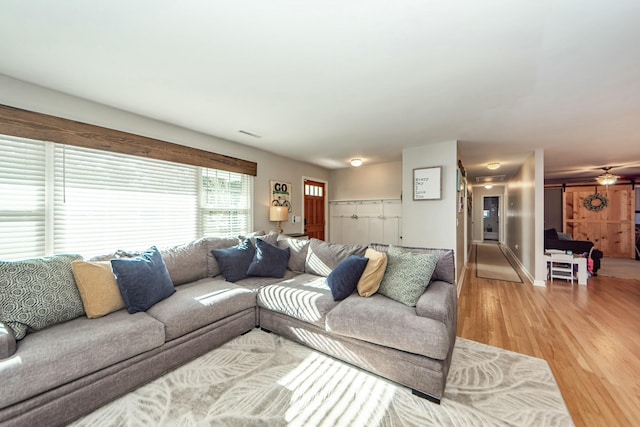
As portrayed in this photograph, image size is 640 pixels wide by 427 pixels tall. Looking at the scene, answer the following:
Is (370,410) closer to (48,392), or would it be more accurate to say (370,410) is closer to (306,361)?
(306,361)

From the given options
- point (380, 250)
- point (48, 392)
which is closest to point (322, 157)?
point (380, 250)

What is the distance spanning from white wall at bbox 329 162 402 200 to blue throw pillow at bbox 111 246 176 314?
469cm

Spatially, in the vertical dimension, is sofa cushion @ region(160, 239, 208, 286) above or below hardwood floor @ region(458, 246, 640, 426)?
above

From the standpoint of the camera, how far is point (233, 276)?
117 inches

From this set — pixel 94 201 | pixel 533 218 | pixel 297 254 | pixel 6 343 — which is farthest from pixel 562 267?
pixel 94 201

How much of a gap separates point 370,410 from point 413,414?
267mm

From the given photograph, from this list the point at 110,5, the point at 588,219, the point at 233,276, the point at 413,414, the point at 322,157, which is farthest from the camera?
the point at 588,219

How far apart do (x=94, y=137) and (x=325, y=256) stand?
9.20 ft

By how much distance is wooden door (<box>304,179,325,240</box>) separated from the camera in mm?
5848

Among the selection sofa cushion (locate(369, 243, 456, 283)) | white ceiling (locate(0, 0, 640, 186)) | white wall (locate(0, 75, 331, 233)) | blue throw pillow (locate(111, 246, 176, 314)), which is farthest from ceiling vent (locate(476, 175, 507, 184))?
blue throw pillow (locate(111, 246, 176, 314))

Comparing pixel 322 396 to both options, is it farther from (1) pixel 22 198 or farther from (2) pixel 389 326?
(1) pixel 22 198

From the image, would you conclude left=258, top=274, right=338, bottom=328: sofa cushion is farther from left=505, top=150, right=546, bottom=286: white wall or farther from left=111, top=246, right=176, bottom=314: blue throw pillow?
left=505, top=150, right=546, bottom=286: white wall

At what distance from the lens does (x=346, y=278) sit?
2367mm

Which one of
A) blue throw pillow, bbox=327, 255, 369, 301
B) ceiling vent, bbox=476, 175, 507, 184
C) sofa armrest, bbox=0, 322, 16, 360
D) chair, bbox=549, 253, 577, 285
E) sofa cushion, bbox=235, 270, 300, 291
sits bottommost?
chair, bbox=549, 253, 577, 285
